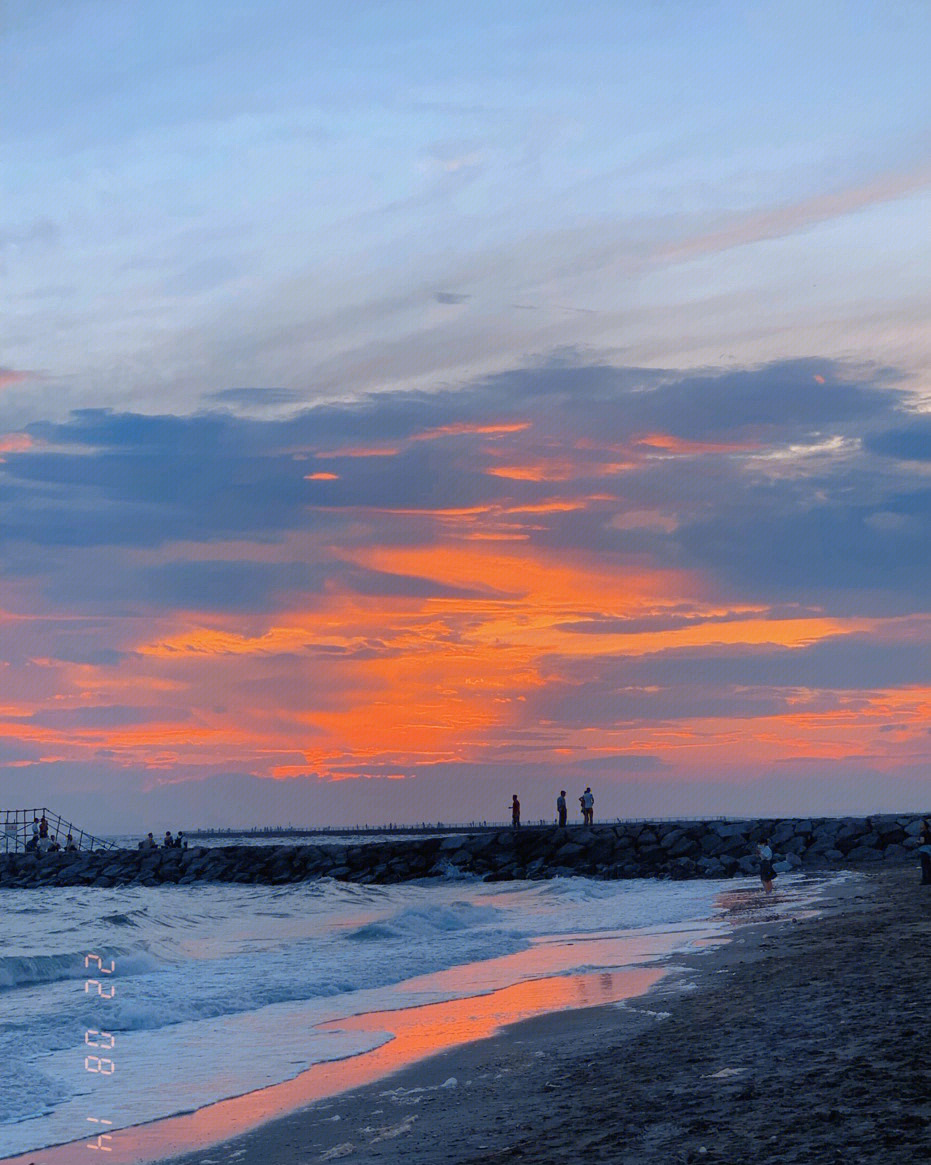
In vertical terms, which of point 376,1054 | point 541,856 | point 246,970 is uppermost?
point 376,1054

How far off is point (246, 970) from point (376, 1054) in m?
9.79

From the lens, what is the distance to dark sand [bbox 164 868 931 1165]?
7484 millimetres

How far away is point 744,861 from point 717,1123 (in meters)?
39.8

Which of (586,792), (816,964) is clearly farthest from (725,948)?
(586,792)

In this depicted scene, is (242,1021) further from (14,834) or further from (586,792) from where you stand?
(14,834)

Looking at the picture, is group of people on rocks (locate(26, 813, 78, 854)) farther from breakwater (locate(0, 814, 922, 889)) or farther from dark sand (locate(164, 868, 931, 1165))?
dark sand (locate(164, 868, 931, 1165))

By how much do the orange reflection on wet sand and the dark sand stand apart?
0.38 m

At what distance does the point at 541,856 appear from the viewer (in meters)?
51.9

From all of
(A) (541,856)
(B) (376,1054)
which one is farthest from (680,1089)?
(A) (541,856)

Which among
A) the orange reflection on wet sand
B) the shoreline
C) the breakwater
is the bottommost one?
the breakwater

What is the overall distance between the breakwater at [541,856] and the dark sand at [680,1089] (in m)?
32.2

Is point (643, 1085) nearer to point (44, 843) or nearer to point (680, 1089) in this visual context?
point (680, 1089)

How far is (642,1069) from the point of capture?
10391 millimetres

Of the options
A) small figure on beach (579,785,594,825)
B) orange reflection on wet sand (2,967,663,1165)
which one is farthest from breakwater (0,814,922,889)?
orange reflection on wet sand (2,967,663,1165)
